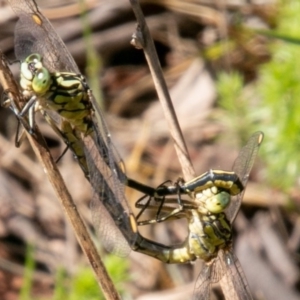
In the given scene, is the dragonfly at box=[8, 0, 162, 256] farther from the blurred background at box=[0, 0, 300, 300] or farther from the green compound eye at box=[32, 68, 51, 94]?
the blurred background at box=[0, 0, 300, 300]

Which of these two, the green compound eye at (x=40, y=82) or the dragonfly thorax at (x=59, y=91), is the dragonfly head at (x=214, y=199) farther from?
the green compound eye at (x=40, y=82)

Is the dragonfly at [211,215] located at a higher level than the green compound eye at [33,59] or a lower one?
lower

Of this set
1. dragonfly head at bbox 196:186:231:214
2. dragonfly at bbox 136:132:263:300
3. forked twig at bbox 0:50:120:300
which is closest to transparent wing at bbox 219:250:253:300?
dragonfly at bbox 136:132:263:300

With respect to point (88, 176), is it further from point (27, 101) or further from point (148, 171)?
point (148, 171)

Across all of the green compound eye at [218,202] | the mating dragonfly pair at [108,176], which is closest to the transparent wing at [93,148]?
the mating dragonfly pair at [108,176]

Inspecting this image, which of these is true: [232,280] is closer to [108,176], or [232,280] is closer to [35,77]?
[108,176]

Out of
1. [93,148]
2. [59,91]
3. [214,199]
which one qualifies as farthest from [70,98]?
[214,199]

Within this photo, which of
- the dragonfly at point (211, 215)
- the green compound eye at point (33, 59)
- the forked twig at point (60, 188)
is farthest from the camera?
the dragonfly at point (211, 215)

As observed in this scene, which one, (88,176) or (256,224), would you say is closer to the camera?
(88,176)

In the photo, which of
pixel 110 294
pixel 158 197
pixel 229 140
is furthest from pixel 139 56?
pixel 110 294
